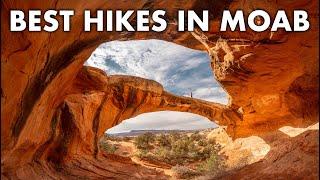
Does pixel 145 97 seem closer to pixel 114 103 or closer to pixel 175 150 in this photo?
pixel 114 103

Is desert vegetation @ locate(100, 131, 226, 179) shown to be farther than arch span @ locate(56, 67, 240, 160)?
Yes

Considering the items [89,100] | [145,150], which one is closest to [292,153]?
[89,100]

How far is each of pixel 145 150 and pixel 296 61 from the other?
61.9 feet

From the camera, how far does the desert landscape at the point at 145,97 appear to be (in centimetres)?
671

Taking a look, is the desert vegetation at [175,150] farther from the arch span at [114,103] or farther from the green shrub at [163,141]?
the arch span at [114,103]

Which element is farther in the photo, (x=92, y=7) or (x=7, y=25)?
(x=92, y=7)

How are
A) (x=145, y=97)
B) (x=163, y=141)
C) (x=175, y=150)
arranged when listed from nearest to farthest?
(x=145, y=97)
(x=175, y=150)
(x=163, y=141)

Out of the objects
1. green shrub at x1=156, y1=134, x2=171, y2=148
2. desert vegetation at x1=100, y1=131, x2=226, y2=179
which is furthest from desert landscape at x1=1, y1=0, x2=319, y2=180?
green shrub at x1=156, y1=134, x2=171, y2=148

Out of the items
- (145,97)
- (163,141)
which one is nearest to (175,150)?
(163,141)

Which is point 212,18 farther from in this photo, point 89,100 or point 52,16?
point 89,100

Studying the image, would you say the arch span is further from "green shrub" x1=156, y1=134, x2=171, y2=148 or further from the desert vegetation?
"green shrub" x1=156, y1=134, x2=171, y2=148

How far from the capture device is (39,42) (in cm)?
650

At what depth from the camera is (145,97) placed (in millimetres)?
A: 18953

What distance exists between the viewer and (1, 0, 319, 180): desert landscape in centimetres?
671
